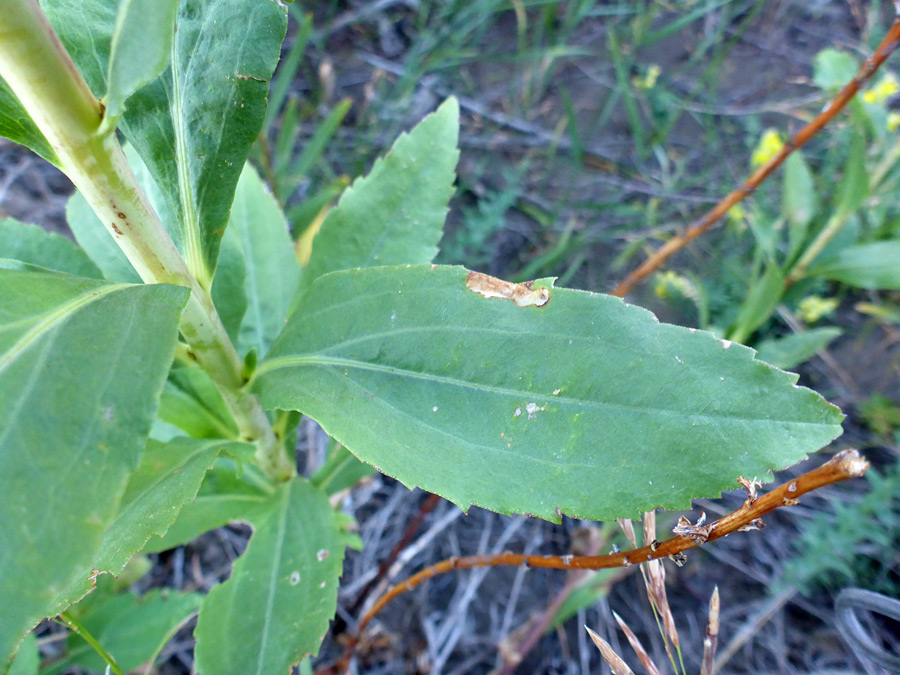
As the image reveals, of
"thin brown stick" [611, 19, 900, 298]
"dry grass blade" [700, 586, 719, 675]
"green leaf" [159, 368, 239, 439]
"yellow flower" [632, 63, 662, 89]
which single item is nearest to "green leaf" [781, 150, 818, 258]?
"thin brown stick" [611, 19, 900, 298]

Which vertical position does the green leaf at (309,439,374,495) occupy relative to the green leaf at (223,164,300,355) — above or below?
below

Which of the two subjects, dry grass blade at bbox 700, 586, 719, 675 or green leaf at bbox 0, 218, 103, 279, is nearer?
dry grass blade at bbox 700, 586, 719, 675

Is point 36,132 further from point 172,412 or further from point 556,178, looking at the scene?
point 556,178

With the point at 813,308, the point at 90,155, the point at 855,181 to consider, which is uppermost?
the point at 90,155

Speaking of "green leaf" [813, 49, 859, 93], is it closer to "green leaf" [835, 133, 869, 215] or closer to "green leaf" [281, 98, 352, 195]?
"green leaf" [835, 133, 869, 215]

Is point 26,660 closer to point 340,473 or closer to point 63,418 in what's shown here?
point 340,473

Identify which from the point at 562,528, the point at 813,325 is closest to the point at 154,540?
the point at 562,528

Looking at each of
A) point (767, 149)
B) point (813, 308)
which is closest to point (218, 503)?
point (813, 308)

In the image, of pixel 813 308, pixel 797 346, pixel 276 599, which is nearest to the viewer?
pixel 276 599
